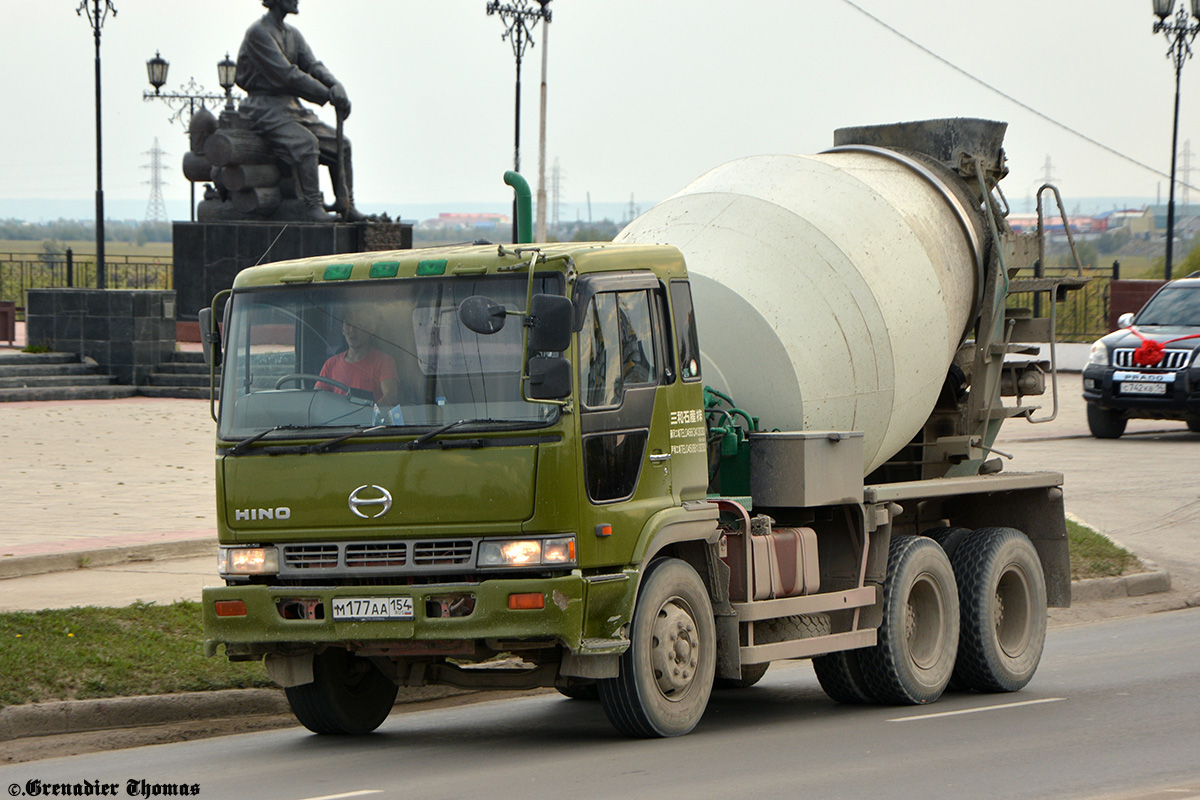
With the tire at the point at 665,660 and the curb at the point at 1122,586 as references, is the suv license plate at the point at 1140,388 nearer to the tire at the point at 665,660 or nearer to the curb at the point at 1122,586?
the curb at the point at 1122,586

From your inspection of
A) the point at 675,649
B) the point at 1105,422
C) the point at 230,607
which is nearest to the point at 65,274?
the point at 1105,422

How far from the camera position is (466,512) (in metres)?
7.64

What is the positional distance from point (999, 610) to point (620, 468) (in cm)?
379

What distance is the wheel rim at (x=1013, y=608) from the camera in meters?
10.6

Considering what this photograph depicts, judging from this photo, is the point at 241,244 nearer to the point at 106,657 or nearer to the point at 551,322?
the point at 106,657

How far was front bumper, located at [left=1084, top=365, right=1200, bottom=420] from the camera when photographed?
961 inches

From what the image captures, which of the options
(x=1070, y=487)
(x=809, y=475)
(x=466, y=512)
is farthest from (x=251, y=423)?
(x=1070, y=487)

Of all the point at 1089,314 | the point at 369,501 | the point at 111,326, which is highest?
the point at 1089,314

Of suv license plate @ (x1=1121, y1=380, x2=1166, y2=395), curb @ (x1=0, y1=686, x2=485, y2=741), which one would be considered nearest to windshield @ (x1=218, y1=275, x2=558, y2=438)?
curb @ (x1=0, y1=686, x2=485, y2=741)

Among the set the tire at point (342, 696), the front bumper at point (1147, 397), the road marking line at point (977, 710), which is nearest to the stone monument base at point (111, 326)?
the front bumper at point (1147, 397)

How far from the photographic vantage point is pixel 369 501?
7.70m

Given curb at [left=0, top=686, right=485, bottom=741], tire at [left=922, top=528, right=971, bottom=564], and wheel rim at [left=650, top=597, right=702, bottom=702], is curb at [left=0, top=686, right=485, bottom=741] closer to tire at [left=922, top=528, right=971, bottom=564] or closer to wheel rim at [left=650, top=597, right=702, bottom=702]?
wheel rim at [left=650, top=597, right=702, bottom=702]

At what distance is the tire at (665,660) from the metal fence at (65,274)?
41.3 m

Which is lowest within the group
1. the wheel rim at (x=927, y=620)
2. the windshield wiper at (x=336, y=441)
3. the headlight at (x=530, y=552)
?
the wheel rim at (x=927, y=620)
